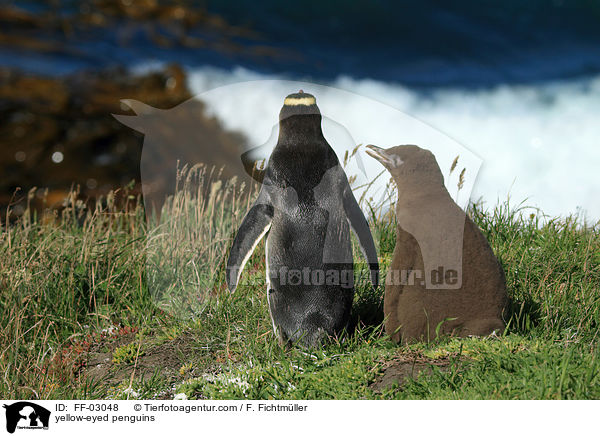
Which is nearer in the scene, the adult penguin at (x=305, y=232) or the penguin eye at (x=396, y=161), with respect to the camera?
the penguin eye at (x=396, y=161)

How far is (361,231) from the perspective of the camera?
3.65 m

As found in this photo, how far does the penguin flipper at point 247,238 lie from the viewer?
3.58 m

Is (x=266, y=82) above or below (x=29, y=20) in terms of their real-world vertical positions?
below

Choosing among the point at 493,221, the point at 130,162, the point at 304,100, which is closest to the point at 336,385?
the point at 304,100

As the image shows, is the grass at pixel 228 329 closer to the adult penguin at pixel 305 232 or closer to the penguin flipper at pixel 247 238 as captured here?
the adult penguin at pixel 305 232

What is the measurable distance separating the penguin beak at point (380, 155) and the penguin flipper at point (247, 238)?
79cm

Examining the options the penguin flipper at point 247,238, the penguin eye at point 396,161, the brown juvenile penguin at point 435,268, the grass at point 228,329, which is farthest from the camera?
the penguin flipper at point 247,238

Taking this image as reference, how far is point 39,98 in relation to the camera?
578 inches

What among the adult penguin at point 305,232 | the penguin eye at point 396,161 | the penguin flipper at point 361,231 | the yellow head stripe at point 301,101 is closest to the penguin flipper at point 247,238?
the adult penguin at point 305,232

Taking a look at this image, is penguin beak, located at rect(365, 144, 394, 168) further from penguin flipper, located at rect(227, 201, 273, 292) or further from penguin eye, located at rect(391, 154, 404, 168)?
penguin flipper, located at rect(227, 201, 273, 292)

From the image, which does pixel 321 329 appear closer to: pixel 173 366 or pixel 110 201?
pixel 173 366
